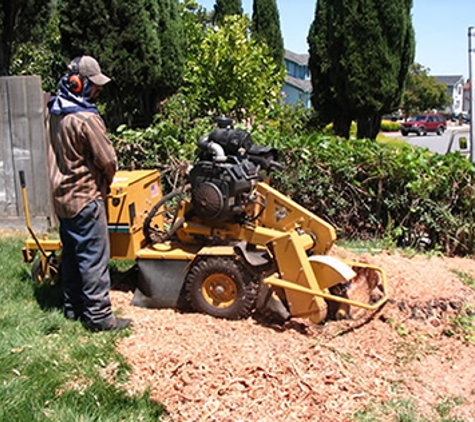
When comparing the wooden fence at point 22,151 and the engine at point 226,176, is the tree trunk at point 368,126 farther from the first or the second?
the engine at point 226,176

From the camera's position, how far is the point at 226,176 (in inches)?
195

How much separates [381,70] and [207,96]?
215 inches

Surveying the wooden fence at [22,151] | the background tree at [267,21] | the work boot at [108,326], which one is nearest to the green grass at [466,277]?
the work boot at [108,326]

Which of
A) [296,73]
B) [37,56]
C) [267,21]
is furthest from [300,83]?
[37,56]

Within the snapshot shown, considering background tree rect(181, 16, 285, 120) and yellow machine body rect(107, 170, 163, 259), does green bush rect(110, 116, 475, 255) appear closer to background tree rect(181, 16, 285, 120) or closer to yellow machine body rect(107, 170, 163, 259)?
yellow machine body rect(107, 170, 163, 259)

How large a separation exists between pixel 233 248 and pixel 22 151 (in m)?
3.90

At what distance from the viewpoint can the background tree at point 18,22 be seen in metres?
13.4

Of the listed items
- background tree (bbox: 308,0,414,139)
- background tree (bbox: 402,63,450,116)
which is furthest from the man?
background tree (bbox: 402,63,450,116)

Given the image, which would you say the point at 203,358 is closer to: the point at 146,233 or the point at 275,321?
the point at 275,321

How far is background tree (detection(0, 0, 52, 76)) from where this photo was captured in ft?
44.0

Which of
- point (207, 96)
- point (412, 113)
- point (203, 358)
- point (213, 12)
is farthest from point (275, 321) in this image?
point (412, 113)

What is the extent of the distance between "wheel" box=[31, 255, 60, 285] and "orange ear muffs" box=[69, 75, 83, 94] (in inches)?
66.9

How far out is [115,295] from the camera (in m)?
5.59

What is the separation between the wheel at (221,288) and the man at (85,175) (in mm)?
674
